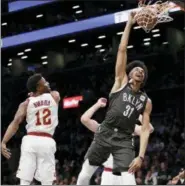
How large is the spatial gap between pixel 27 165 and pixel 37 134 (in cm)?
42

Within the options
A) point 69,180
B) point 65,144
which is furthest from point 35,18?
point 69,180

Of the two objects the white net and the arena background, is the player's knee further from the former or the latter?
the arena background

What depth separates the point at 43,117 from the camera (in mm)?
6785

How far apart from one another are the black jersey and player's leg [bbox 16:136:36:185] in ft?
4.43

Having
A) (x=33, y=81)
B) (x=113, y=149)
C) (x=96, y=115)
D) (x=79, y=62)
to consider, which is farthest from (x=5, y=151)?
(x=79, y=62)

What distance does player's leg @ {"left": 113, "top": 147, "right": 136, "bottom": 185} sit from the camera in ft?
18.1

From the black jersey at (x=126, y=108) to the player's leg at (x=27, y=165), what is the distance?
1351mm

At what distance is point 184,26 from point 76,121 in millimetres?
6685

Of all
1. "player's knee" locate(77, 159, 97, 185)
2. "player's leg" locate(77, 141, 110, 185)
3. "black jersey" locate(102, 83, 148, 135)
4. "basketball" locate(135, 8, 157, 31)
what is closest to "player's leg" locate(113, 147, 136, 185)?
"player's leg" locate(77, 141, 110, 185)

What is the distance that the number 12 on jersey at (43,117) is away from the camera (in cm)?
676

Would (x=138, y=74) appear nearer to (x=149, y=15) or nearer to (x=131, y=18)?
(x=131, y=18)

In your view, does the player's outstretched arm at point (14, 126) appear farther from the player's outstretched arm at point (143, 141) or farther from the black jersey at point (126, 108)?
the player's outstretched arm at point (143, 141)

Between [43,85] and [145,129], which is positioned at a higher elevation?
[43,85]

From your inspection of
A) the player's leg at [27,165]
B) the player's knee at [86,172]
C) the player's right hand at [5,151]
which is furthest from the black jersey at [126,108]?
the player's right hand at [5,151]
